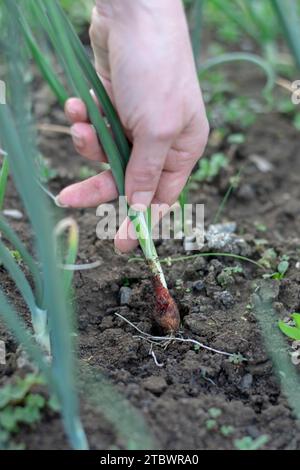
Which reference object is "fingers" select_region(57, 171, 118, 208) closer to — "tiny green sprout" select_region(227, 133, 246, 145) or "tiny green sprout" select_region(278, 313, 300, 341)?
"tiny green sprout" select_region(278, 313, 300, 341)

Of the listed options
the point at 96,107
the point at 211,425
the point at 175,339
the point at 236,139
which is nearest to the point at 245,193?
the point at 236,139

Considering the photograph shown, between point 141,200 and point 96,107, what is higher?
point 96,107

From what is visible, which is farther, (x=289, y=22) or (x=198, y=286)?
(x=198, y=286)

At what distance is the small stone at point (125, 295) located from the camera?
5.41 feet

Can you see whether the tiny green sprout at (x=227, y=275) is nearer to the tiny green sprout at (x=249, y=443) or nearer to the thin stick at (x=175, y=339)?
the thin stick at (x=175, y=339)

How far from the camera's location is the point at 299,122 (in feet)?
8.42

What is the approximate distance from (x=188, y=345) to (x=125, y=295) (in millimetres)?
219

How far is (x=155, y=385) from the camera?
1.36 m

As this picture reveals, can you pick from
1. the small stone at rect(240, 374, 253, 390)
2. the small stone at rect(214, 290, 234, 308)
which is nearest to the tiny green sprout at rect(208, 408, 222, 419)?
the small stone at rect(240, 374, 253, 390)

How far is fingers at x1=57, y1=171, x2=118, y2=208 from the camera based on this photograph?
4.91ft

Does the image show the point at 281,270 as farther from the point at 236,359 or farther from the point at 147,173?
the point at 147,173

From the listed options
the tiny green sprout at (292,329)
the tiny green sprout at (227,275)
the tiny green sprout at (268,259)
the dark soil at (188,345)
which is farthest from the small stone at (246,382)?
the tiny green sprout at (268,259)

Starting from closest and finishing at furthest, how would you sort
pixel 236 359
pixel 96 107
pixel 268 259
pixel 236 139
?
1. pixel 96 107
2. pixel 236 359
3. pixel 268 259
4. pixel 236 139

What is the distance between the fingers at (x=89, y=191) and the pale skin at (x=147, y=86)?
73 millimetres
